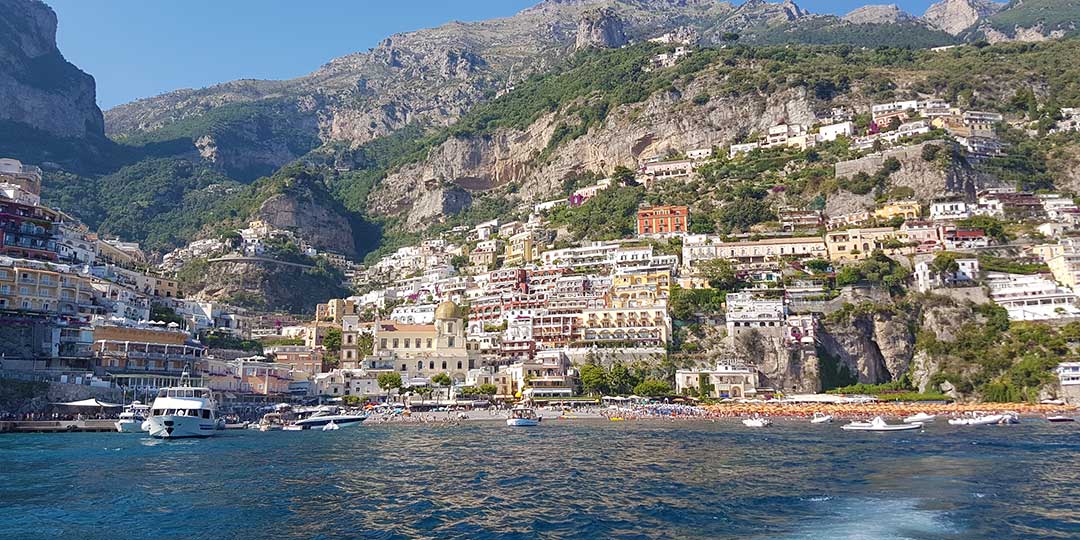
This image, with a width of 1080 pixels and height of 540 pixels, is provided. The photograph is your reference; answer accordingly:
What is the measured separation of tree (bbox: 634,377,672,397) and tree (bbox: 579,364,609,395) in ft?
10.3

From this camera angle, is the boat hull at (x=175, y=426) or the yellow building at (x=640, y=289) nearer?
the boat hull at (x=175, y=426)

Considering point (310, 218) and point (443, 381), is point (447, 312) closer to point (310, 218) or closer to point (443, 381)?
point (443, 381)

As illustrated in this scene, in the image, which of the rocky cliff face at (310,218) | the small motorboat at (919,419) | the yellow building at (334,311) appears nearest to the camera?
the small motorboat at (919,419)

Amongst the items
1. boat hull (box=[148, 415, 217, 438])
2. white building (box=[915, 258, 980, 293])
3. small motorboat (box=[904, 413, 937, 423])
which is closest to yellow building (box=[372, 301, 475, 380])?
boat hull (box=[148, 415, 217, 438])

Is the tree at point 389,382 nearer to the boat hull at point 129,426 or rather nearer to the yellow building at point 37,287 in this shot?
the boat hull at point 129,426

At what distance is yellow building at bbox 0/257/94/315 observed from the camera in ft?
240

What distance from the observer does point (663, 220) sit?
109 metres

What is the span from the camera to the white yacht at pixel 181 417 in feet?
172

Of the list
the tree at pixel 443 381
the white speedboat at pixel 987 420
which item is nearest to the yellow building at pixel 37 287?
the tree at pixel 443 381

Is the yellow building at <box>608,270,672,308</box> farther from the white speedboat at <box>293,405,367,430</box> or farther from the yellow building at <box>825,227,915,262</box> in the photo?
the white speedboat at <box>293,405,367,430</box>

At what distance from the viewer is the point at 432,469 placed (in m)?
35.7

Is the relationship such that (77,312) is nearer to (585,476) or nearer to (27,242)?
(27,242)

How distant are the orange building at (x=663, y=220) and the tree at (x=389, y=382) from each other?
134 feet

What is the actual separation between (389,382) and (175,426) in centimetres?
3118
